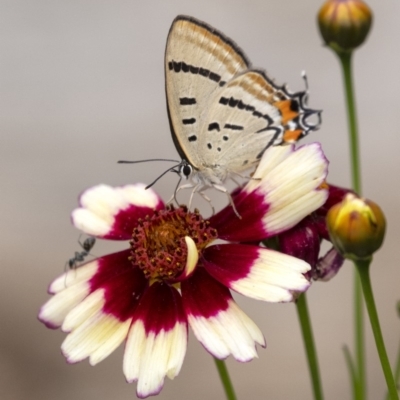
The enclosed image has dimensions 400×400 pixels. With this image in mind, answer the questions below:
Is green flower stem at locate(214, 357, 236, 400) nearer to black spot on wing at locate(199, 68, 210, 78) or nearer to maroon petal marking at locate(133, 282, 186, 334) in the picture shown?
maroon petal marking at locate(133, 282, 186, 334)

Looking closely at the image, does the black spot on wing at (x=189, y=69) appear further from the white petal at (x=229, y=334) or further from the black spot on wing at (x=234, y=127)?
the white petal at (x=229, y=334)

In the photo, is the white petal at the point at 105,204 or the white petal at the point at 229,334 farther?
the white petal at the point at 105,204

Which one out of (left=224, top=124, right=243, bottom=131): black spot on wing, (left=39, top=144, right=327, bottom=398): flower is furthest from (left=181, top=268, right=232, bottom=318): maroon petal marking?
(left=224, top=124, right=243, bottom=131): black spot on wing

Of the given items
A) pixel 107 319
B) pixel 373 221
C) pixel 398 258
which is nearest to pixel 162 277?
pixel 107 319

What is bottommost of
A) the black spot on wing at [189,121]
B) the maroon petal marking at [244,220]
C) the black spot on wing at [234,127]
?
the maroon petal marking at [244,220]

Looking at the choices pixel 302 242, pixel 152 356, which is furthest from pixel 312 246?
pixel 152 356

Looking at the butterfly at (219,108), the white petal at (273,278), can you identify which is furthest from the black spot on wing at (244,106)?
the white petal at (273,278)

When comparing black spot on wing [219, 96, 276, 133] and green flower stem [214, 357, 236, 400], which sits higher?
black spot on wing [219, 96, 276, 133]

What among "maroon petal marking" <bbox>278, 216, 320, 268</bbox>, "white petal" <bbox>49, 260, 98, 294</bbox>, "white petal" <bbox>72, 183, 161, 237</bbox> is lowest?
"white petal" <bbox>49, 260, 98, 294</bbox>
